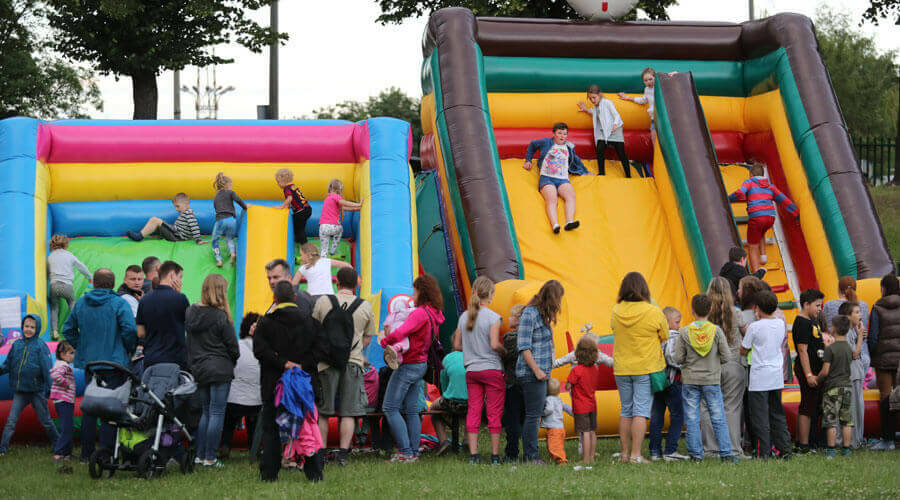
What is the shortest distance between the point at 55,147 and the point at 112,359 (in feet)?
13.8

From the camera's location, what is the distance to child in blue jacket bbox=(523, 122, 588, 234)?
11033 millimetres

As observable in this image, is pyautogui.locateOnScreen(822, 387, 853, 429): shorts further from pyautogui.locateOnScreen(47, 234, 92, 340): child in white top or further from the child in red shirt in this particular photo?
pyautogui.locateOnScreen(47, 234, 92, 340): child in white top

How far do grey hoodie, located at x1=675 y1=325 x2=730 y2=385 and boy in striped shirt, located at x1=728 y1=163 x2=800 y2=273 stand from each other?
3.50m

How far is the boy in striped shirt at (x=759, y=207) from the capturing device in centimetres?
1091

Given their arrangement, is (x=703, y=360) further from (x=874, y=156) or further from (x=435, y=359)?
(x=874, y=156)

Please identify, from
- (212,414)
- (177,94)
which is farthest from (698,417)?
(177,94)

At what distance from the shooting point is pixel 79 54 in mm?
20500

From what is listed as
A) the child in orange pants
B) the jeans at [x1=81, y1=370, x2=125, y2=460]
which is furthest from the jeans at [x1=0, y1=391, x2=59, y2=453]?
the child in orange pants

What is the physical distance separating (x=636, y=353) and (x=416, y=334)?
1.63 meters

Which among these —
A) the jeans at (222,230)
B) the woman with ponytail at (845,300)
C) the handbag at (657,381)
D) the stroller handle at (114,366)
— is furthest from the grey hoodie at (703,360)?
the jeans at (222,230)

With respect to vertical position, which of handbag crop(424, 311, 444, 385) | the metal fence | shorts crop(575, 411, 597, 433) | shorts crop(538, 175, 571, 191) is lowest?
shorts crop(575, 411, 597, 433)

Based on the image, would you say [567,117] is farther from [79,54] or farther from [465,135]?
[79,54]

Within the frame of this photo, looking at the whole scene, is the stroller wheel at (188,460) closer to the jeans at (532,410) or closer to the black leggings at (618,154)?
the jeans at (532,410)

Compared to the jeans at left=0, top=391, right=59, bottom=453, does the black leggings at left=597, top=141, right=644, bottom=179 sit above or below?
above
